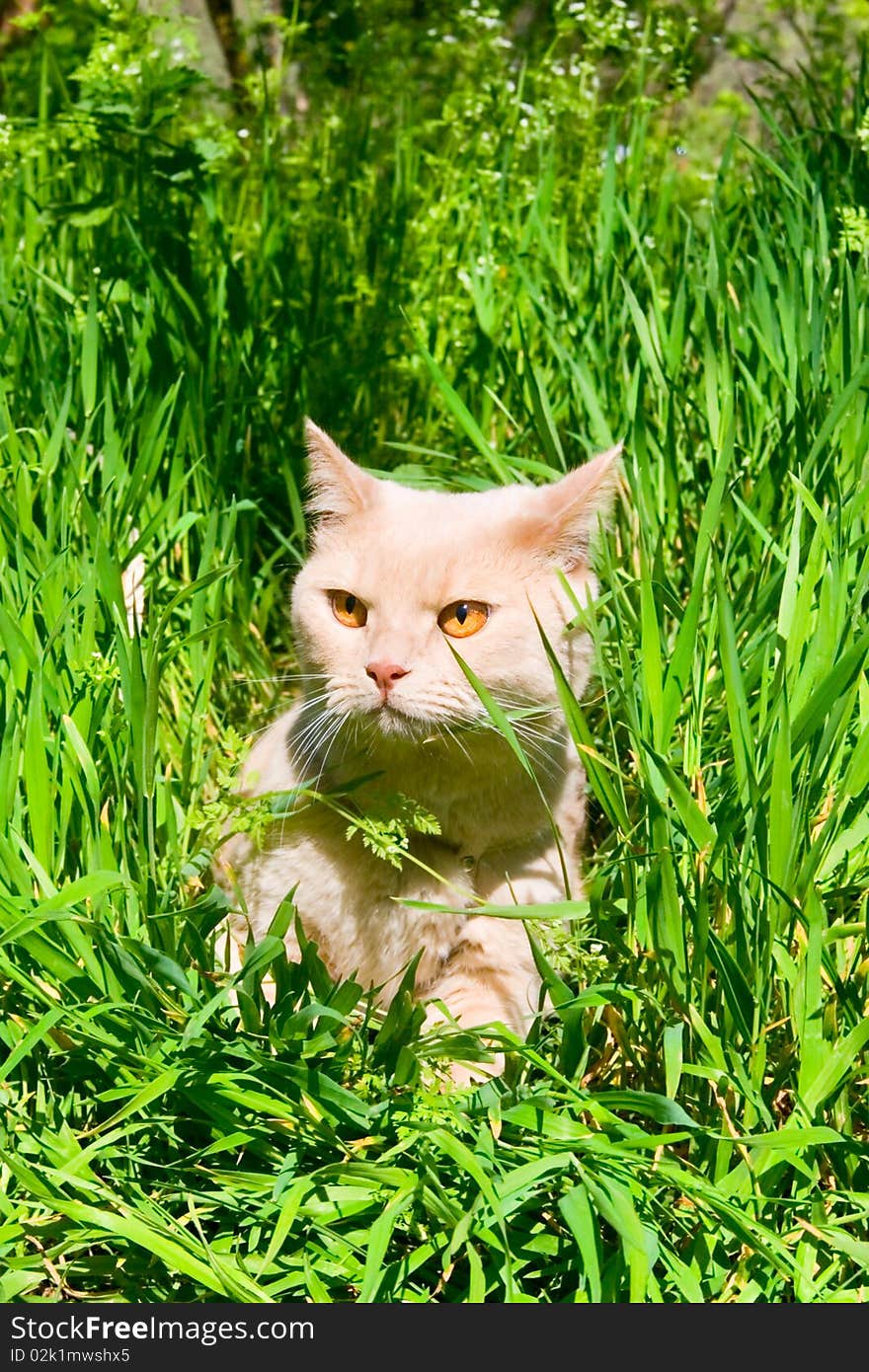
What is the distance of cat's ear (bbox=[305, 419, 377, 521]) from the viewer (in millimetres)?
1961

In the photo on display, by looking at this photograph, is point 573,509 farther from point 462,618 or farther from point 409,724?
point 409,724

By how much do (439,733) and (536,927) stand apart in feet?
0.92

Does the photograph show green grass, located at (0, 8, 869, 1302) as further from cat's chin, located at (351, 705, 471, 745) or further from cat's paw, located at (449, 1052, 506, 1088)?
cat's chin, located at (351, 705, 471, 745)

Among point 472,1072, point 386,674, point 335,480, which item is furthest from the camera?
point 335,480

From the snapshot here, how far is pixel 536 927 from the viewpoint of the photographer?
68.0 inches

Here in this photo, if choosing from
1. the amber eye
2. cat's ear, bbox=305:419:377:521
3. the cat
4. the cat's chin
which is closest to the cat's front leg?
the cat

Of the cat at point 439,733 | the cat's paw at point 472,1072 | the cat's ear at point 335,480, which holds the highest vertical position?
the cat's ear at point 335,480

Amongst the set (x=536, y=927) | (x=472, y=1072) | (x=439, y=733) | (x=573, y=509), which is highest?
(x=573, y=509)

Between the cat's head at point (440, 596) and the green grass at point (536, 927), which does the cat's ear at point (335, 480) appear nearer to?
the cat's head at point (440, 596)

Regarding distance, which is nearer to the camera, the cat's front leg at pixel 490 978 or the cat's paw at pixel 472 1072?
the cat's paw at pixel 472 1072

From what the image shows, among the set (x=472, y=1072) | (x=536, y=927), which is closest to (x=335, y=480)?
(x=536, y=927)

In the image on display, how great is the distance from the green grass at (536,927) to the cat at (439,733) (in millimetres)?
93

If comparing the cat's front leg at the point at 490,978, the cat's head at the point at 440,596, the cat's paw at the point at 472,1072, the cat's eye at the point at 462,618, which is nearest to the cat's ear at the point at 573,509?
the cat's head at the point at 440,596

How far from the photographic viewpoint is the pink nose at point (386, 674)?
1725 mm
